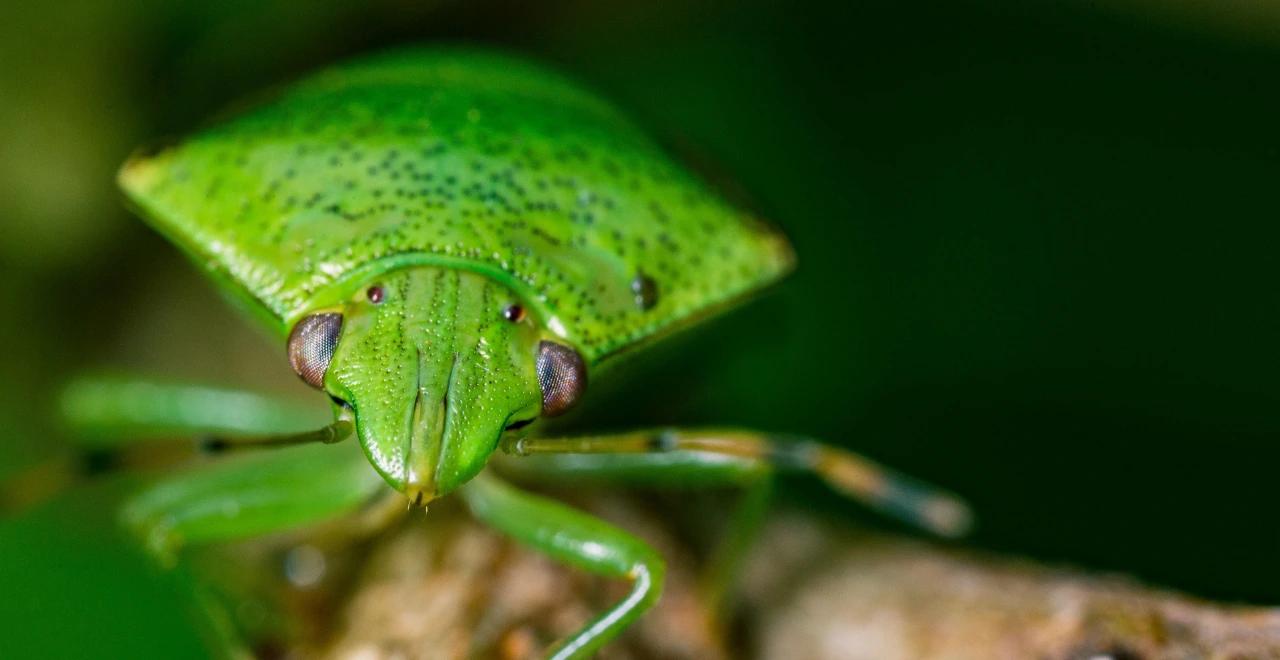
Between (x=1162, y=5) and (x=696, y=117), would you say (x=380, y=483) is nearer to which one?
(x=696, y=117)

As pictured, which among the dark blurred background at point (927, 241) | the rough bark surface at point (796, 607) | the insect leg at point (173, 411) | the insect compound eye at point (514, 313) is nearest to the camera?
the rough bark surface at point (796, 607)

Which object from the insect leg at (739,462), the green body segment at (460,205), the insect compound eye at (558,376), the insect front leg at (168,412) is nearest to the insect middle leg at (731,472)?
the insect leg at (739,462)

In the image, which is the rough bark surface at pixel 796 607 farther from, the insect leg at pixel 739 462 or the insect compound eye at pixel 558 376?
the insect compound eye at pixel 558 376

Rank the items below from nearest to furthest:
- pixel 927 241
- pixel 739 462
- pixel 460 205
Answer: pixel 460 205
pixel 739 462
pixel 927 241

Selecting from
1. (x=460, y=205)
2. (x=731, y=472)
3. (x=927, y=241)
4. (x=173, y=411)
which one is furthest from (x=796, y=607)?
(x=173, y=411)

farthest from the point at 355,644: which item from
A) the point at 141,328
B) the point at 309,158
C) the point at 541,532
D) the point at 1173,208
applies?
the point at 1173,208

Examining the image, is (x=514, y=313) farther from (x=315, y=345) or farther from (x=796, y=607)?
(x=796, y=607)

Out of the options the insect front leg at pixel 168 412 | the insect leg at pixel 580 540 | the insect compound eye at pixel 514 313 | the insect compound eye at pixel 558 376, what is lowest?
the insect front leg at pixel 168 412
